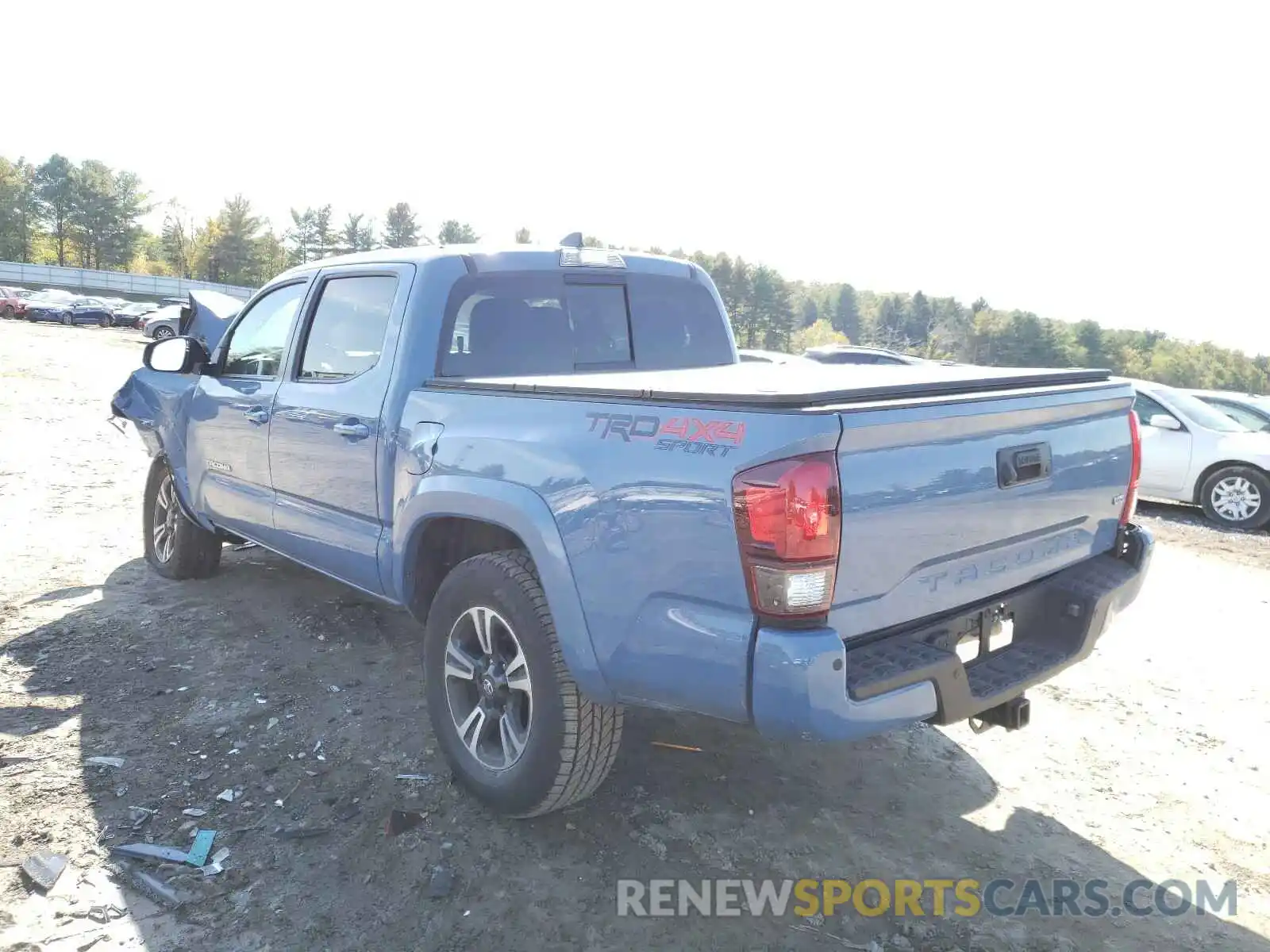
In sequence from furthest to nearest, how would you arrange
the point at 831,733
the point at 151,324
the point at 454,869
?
the point at 151,324
the point at 454,869
the point at 831,733

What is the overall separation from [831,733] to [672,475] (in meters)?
0.80

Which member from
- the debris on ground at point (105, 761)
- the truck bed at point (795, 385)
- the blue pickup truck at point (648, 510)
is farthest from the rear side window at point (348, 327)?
the debris on ground at point (105, 761)

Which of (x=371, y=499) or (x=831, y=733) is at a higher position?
(x=371, y=499)

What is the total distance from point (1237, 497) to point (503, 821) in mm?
9309

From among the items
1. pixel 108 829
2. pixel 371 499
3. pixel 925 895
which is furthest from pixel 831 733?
pixel 108 829

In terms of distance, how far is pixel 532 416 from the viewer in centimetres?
297

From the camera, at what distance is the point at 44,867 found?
2922 mm

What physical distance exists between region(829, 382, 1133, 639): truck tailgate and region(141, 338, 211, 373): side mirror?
169 inches

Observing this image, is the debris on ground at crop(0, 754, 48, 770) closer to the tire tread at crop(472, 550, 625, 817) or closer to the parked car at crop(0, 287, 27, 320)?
the tire tread at crop(472, 550, 625, 817)

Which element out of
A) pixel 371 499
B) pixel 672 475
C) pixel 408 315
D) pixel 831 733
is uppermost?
pixel 408 315

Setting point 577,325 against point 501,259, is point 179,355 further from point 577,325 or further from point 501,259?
point 577,325

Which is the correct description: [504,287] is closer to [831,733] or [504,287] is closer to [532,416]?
[532,416]

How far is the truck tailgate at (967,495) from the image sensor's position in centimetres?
240
